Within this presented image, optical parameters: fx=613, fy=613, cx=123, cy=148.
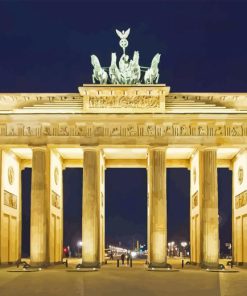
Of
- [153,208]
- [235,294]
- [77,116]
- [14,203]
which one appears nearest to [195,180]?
[153,208]

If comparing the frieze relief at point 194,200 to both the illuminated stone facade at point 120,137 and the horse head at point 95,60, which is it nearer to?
the illuminated stone facade at point 120,137

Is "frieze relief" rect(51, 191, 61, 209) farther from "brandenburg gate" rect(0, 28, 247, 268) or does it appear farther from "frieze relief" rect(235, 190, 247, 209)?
"frieze relief" rect(235, 190, 247, 209)

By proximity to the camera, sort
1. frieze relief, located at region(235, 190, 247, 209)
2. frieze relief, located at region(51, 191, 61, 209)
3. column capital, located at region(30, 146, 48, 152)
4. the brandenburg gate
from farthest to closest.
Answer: frieze relief, located at region(51, 191, 61, 209), frieze relief, located at region(235, 190, 247, 209), column capital, located at region(30, 146, 48, 152), the brandenburg gate

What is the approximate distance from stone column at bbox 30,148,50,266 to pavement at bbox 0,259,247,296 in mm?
4267

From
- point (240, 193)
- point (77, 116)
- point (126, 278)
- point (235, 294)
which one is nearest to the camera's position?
point (235, 294)

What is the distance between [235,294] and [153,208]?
21.1m

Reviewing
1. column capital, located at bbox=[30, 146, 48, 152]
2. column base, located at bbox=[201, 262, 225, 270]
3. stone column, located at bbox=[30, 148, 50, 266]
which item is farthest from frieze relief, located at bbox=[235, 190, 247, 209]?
column capital, located at bbox=[30, 146, 48, 152]

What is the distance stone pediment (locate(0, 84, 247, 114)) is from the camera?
170 ft

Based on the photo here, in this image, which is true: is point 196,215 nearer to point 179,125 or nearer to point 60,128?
point 179,125

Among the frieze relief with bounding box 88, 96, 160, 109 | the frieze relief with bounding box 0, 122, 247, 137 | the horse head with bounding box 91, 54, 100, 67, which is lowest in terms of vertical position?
the frieze relief with bounding box 0, 122, 247, 137

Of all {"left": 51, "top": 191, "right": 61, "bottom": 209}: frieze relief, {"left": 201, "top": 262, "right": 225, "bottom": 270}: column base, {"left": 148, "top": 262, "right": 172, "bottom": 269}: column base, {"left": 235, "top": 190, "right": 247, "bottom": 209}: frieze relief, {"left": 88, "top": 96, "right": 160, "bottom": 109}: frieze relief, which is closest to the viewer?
{"left": 201, "top": 262, "right": 225, "bottom": 270}: column base

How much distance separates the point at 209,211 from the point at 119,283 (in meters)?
16.3

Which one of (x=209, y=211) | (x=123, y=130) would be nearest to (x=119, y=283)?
(x=209, y=211)

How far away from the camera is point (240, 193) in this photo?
55969 mm
